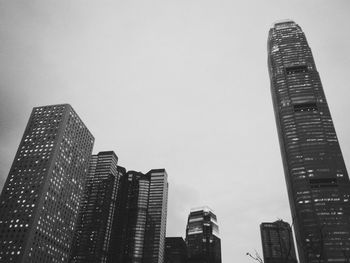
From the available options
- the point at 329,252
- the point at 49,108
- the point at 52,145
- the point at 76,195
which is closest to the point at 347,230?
the point at 329,252

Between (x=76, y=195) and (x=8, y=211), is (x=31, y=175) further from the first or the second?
(x=76, y=195)

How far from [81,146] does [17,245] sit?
68.7 m

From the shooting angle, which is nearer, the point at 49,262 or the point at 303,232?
the point at 49,262

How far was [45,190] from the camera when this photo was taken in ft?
493

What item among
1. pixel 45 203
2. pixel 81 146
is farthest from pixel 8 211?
pixel 81 146

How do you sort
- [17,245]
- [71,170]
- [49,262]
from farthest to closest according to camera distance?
[71,170], [49,262], [17,245]

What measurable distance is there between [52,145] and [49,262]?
5834 cm

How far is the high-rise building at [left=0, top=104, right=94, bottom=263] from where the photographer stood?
138375 millimetres

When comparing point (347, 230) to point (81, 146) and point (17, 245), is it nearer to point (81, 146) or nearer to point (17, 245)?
point (81, 146)

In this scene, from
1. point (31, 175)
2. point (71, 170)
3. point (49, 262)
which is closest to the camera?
point (49, 262)

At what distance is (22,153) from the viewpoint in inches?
6516

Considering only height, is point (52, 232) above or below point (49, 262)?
above

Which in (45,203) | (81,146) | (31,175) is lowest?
(45,203)

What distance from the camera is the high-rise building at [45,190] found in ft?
454
